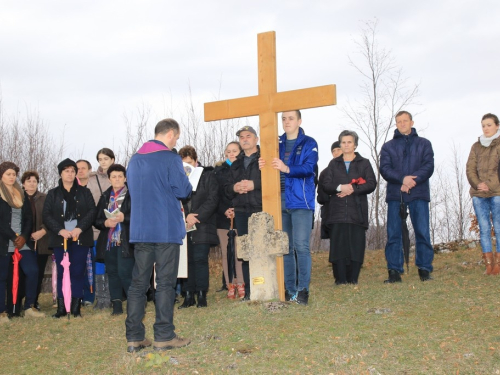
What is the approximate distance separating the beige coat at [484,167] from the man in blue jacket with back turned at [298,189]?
2731mm

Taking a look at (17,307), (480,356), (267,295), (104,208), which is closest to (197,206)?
(104,208)

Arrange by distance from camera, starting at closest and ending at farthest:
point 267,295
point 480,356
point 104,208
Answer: point 480,356 → point 267,295 → point 104,208

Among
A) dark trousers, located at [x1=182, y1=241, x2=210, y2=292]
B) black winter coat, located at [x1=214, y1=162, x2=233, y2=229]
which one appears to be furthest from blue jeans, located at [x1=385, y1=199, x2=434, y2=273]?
dark trousers, located at [x1=182, y1=241, x2=210, y2=292]

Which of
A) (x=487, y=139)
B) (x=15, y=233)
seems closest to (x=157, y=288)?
(x=15, y=233)

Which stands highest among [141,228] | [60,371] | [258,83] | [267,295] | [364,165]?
[258,83]

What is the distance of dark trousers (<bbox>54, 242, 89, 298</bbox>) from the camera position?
26.7 feet

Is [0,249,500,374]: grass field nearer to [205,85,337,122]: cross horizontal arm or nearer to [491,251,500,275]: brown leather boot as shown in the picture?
[491,251,500,275]: brown leather boot

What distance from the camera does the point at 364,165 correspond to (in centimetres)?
869

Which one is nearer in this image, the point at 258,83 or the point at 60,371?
the point at 60,371

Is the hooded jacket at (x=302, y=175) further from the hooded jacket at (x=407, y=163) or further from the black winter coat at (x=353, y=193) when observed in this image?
the hooded jacket at (x=407, y=163)

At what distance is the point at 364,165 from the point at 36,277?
202 inches

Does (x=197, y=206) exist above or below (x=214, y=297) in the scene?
above

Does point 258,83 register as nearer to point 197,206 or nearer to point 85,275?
point 197,206

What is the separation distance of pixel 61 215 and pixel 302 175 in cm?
356
